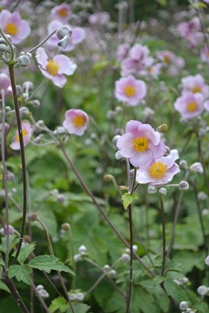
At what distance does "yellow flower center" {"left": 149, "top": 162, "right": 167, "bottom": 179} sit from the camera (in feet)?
5.94

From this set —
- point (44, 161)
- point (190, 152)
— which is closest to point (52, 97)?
point (44, 161)

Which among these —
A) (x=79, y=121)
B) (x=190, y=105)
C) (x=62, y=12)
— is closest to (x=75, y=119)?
(x=79, y=121)

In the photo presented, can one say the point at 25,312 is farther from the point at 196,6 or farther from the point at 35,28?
the point at 35,28

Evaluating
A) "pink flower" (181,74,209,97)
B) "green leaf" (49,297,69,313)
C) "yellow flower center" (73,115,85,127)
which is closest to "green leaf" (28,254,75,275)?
"green leaf" (49,297,69,313)

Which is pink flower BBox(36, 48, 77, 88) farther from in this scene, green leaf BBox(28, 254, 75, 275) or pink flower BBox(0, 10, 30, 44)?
green leaf BBox(28, 254, 75, 275)

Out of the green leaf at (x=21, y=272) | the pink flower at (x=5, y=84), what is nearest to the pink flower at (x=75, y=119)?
the pink flower at (x=5, y=84)

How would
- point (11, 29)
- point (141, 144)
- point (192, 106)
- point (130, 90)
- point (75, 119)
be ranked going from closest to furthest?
point (141, 144) < point (75, 119) < point (11, 29) < point (192, 106) < point (130, 90)

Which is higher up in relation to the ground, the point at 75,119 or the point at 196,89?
the point at 75,119

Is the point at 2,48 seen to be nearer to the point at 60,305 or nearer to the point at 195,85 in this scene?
the point at 60,305

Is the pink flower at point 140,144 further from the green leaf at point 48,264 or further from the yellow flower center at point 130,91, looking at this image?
the yellow flower center at point 130,91

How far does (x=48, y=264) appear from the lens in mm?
1747

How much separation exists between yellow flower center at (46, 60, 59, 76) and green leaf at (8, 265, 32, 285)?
3.02 feet

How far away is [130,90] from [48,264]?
1.58 meters

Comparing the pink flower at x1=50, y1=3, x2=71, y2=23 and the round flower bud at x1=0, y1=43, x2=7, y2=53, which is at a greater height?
the round flower bud at x1=0, y1=43, x2=7, y2=53
